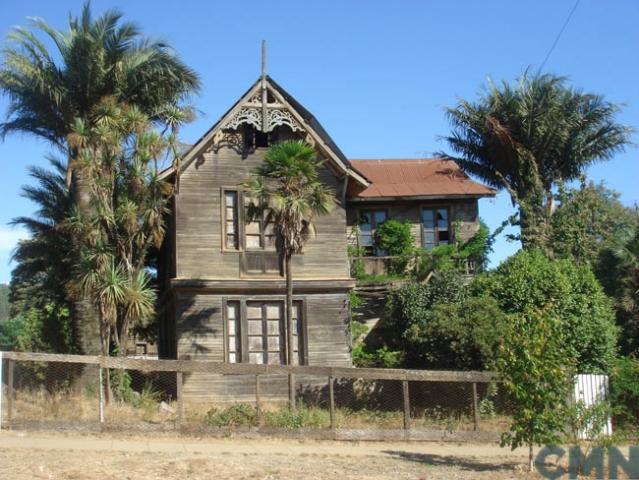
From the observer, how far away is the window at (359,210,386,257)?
2833 cm

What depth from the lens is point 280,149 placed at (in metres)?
20.5

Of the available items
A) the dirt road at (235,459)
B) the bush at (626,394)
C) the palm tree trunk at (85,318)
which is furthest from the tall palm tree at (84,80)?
the bush at (626,394)

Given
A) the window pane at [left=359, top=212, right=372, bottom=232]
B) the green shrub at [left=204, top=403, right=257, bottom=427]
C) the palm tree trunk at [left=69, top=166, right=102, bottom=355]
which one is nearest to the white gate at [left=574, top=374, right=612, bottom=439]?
the green shrub at [left=204, top=403, right=257, bottom=427]

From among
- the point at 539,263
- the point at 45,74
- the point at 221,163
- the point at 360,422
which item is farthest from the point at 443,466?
the point at 45,74

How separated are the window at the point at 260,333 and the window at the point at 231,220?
1746 millimetres

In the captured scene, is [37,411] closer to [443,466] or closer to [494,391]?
[443,466]

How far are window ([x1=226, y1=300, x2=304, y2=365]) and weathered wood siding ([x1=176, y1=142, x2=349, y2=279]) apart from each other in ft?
3.54

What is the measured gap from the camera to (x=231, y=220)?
23.5 metres

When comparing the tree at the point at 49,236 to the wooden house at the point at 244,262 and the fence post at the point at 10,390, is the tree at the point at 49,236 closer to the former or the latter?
the wooden house at the point at 244,262

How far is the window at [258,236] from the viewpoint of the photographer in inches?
926

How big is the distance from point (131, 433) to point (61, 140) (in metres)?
11.8

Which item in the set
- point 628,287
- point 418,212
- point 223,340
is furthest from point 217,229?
point 628,287

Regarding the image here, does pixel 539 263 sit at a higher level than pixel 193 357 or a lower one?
higher

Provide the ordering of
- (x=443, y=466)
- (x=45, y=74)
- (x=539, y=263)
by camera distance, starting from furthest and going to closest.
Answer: (x=539, y=263)
(x=45, y=74)
(x=443, y=466)
